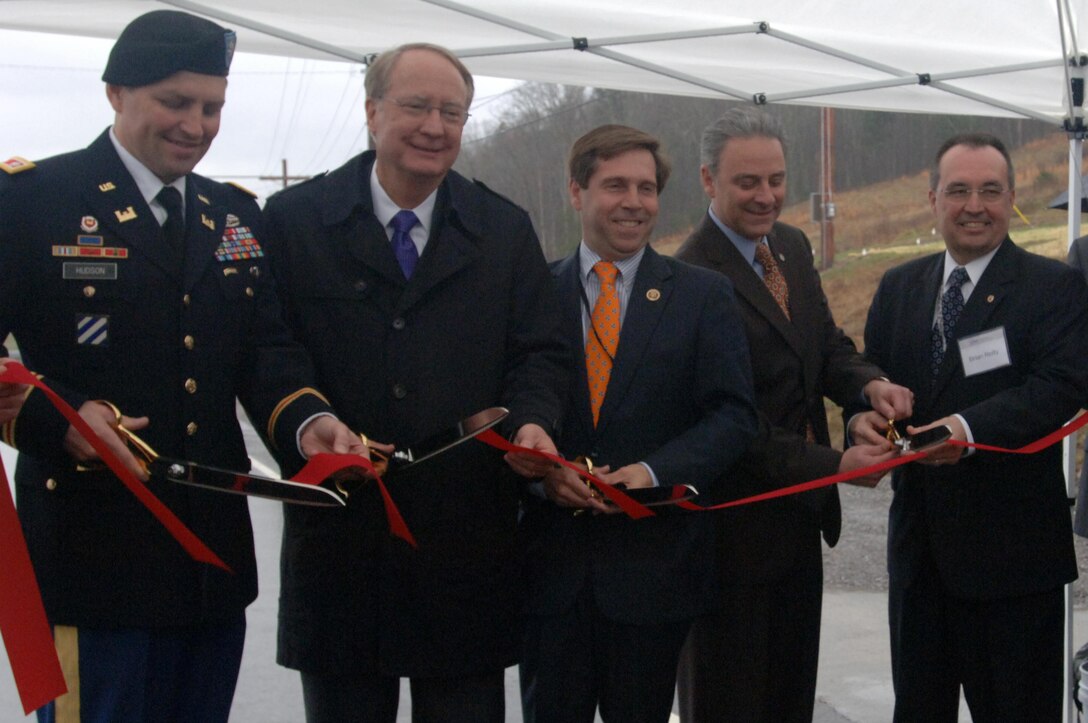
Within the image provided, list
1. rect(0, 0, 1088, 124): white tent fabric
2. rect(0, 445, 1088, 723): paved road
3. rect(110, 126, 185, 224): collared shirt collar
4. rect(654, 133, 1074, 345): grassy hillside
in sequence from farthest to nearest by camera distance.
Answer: rect(654, 133, 1074, 345): grassy hillside → rect(0, 445, 1088, 723): paved road → rect(0, 0, 1088, 124): white tent fabric → rect(110, 126, 185, 224): collared shirt collar

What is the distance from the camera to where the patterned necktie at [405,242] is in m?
2.73

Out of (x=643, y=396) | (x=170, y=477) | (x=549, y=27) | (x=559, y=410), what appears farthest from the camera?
(x=549, y=27)

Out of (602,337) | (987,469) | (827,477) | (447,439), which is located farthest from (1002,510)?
(447,439)

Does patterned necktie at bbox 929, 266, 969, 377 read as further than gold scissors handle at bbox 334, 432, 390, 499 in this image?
Yes

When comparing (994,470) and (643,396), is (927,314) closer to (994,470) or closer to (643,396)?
(994,470)

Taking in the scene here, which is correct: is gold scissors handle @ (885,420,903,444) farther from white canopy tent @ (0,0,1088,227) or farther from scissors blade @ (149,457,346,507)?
white canopy tent @ (0,0,1088,227)

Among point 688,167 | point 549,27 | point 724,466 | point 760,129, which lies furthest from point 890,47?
point 688,167

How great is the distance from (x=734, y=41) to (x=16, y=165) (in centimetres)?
305

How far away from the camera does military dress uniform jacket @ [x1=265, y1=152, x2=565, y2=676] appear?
2670 millimetres

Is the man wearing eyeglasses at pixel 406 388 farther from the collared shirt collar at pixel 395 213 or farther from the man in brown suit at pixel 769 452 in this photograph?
the man in brown suit at pixel 769 452

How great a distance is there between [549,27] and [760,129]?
140cm

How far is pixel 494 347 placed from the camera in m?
2.75

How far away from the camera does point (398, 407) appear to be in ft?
8.71

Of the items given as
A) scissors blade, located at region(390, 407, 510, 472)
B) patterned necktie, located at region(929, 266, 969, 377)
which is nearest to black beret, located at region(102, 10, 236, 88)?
scissors blade, located at region(390, 407, 510, 472)
